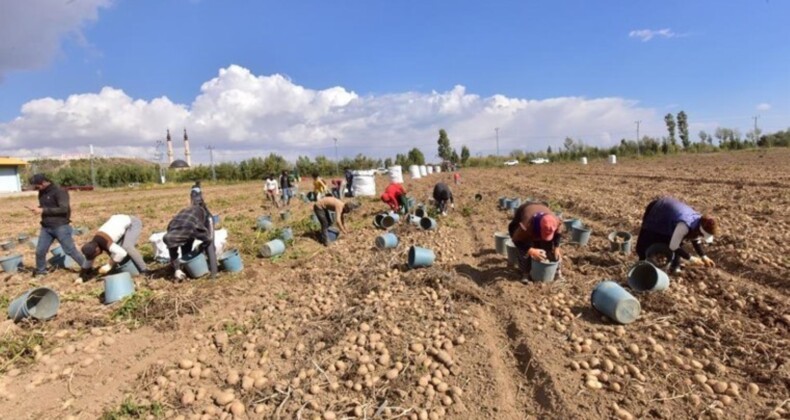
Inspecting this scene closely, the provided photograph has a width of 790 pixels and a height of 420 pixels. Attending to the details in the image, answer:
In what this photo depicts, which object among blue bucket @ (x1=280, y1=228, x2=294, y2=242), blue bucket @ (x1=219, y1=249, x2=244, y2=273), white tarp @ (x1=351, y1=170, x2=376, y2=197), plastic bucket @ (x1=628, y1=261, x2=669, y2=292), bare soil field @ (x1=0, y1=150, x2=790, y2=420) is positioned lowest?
bare soil field @ (x1=0, y1=150, x2=790, y2=420)

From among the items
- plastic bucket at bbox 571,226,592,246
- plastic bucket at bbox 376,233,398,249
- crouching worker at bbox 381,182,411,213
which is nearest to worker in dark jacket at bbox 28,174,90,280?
plastic bucket at bbox 376,233,398,249

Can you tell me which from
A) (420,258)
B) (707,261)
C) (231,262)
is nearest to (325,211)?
(231,262)

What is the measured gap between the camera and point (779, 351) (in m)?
3.51

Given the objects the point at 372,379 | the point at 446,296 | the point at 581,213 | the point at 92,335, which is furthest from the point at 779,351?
the point at 581,213

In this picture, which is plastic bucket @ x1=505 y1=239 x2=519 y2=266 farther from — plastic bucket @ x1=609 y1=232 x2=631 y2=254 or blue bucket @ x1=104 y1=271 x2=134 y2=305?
blue bucket @ x1=104 y1=271 x2=134 y2=305

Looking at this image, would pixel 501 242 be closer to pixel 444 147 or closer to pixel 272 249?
pixel 272 249

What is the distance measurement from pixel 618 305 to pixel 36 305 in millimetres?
6013

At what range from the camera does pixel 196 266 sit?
20.3 feet

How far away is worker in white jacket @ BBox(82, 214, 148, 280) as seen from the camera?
6031 mm

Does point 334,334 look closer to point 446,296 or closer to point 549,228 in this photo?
point 446,296

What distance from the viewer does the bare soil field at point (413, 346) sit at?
3.19 m

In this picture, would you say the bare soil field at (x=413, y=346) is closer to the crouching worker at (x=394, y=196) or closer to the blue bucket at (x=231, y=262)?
the blue bucket at (x=231, y=262)

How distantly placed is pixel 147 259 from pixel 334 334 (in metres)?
5.14

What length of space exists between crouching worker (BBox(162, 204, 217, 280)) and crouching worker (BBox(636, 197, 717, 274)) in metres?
5.56
